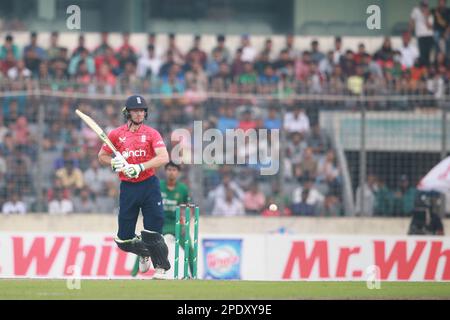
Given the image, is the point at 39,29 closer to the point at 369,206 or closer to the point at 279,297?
the point at 369,206

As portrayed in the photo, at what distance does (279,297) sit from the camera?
13.8 m

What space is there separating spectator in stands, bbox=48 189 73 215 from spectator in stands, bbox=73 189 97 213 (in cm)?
11

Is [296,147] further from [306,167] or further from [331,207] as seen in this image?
[331,207]

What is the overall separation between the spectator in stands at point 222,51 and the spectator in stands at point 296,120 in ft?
11.2

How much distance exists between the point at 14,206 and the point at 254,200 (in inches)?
172

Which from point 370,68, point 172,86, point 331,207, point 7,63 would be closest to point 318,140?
point 331,207

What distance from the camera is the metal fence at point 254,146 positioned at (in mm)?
22406

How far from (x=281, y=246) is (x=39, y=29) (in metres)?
9.47

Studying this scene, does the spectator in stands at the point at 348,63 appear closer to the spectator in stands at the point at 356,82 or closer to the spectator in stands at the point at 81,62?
the spectator in stands at the point at 356,82

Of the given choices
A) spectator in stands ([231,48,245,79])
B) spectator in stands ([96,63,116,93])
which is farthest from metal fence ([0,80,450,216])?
spectator in stands ([231,48,245,79])

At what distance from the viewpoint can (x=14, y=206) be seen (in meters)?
22.5

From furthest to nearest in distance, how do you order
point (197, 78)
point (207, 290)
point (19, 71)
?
point (19, 71) → point (197, 78) → point (207, 290)
